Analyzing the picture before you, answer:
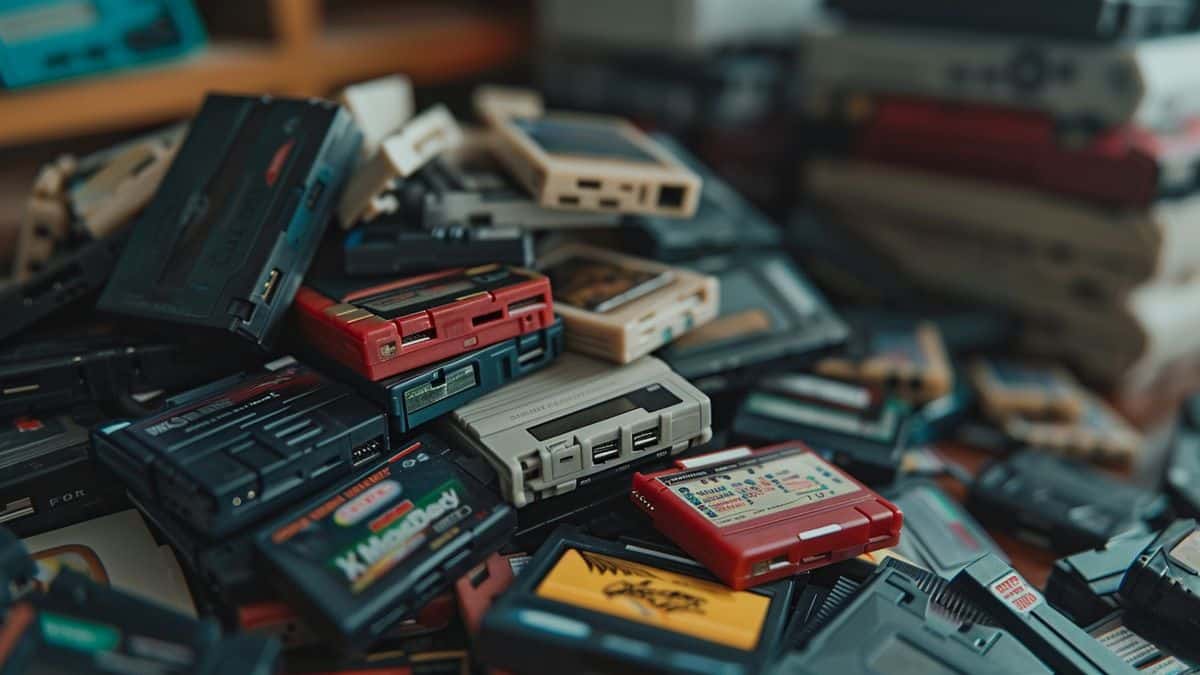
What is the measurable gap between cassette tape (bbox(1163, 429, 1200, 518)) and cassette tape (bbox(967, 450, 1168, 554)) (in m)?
0.03

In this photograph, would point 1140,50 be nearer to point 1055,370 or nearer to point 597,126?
point 1055,370

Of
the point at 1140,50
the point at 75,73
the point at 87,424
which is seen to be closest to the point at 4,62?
the point at 75,73

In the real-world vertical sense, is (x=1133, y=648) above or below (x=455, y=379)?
below

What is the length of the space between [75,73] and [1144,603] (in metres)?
2.51

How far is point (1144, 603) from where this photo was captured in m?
1.46

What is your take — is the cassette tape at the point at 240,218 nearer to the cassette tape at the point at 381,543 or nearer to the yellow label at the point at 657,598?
the cassette tape at the point at 381,543

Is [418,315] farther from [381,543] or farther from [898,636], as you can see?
[898,636]

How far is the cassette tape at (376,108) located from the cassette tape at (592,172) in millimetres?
227

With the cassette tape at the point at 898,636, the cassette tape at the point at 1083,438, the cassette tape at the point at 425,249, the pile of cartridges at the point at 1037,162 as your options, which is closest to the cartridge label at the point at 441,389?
the cassette tape at the point at 425,249

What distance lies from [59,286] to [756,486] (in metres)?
1.37

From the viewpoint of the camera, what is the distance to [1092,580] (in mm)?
1548

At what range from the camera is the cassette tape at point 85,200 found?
1.85 meters

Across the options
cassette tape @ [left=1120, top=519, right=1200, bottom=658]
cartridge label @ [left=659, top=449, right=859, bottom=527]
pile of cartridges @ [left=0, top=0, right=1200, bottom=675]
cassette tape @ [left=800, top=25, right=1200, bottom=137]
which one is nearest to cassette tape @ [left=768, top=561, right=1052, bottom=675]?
pile of cartridges @ [left=0, top=0, right=1200, bottom=675]

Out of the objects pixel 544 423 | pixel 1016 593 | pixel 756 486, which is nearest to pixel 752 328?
pixel 756 486
